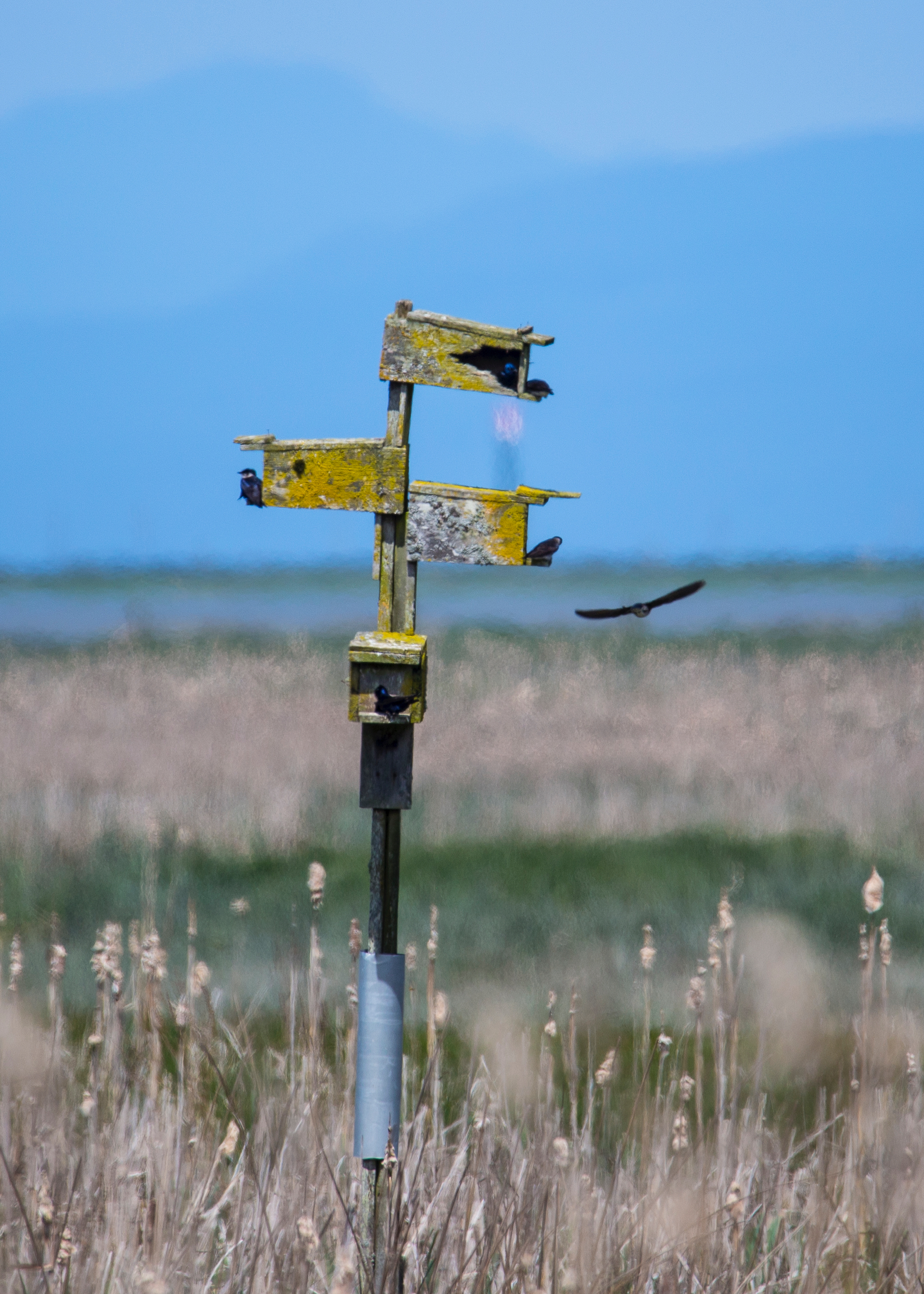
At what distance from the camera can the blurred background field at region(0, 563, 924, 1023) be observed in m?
6.32

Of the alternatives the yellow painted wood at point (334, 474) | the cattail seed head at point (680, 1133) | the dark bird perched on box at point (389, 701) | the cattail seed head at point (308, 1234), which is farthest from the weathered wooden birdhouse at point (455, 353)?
the cattail seed head at point (680, 1133)

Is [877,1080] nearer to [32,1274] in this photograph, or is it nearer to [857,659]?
[32,1274]

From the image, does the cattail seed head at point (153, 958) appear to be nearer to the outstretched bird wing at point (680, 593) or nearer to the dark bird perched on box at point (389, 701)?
the dark bird perched on box at point (389, 701)

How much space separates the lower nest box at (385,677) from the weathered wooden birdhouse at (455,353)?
544 millimetres

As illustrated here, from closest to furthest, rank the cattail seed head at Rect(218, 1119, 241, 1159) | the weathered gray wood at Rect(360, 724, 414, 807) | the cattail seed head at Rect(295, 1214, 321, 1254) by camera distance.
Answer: the cattail seed head at Rect(295, 1214, 321, 1254) < the weathered gray wood at Rect(360, 724, 414, 807) < the cattail seed head at Rect(218, 1119, 241, 1159)

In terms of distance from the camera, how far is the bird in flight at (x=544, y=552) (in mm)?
2674

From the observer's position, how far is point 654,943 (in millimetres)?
6250

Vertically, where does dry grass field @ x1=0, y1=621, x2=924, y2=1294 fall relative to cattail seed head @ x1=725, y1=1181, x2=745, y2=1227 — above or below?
below

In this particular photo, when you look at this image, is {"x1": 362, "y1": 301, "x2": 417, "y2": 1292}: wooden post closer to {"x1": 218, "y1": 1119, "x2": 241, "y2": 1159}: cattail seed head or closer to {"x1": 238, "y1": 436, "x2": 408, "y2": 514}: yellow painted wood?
{"x1": 238, "y1": 436, "x2": 408, "y2": 514}: yellow painted wood

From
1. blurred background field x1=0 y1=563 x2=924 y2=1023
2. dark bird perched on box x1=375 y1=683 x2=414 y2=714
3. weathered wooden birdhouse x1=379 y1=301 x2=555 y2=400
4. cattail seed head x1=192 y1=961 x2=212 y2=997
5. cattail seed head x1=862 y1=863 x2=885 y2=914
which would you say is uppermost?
weathered wooden birdhouse x1=379 y1=301 x2=555 y2=400

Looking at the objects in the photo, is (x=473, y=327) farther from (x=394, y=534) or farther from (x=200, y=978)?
(x=200, y=978)

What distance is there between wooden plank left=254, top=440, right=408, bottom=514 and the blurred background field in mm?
1788

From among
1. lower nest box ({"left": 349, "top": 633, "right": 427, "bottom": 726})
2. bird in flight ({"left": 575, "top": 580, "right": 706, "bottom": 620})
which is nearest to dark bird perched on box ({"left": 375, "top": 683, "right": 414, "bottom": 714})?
lower nest box ({"left": 349, "top": 633, "right": 427, "bottom": 726})

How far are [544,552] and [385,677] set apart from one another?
0.44m
